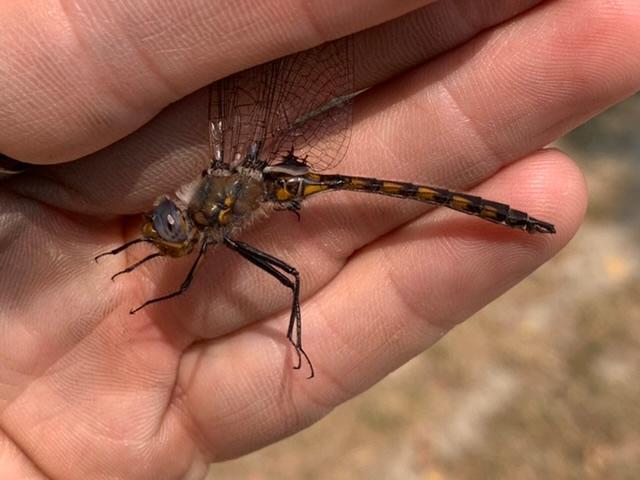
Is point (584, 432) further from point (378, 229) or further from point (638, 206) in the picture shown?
point (378, 229)

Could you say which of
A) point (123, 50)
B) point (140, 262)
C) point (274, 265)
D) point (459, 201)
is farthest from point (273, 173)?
point (123, 50)

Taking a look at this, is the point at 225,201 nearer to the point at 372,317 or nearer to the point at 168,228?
the point at 168,228

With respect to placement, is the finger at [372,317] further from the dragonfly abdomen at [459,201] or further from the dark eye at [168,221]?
the dark eye at [168,221]

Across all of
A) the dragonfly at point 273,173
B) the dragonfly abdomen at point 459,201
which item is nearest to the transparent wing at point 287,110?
the dragonfly at point 273,173

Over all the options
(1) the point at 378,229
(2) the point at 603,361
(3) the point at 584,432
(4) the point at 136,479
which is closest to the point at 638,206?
(2) the point at 603,361

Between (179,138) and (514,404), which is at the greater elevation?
(179,138)

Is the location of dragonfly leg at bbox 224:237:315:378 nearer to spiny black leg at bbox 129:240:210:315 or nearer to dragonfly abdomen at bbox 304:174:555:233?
spiny black leg at bbox 129:240:210:315

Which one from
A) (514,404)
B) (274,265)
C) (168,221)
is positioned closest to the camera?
(168,221)

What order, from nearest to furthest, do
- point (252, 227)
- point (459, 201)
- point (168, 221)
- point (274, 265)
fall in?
point (168, 221)
point (459, 201)
point (274, 265)
point (252, 227)
